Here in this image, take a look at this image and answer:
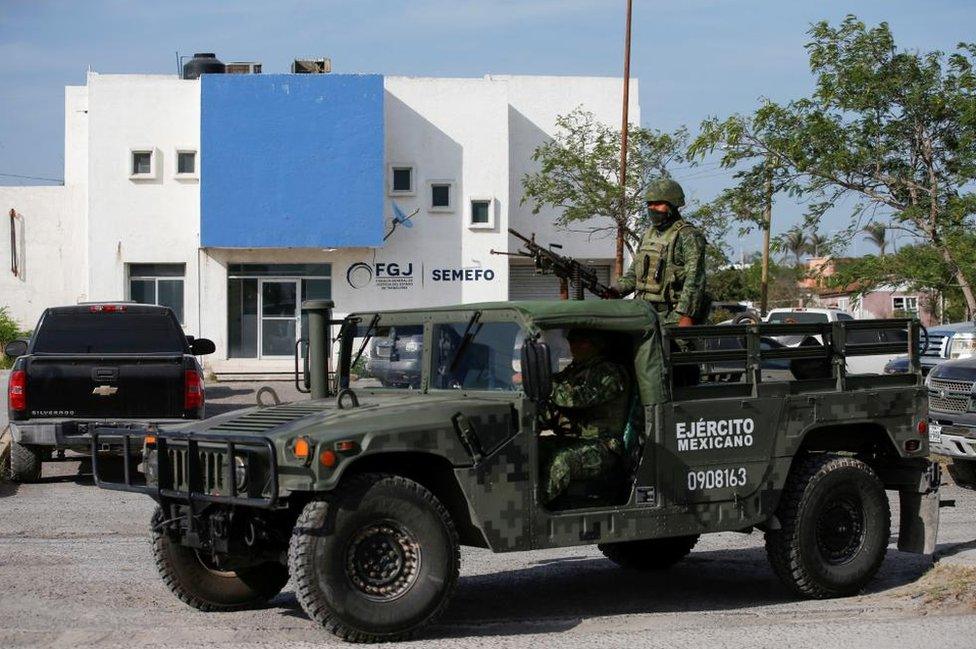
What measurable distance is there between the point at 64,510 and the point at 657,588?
19.8ft

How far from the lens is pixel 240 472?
6.82 metres

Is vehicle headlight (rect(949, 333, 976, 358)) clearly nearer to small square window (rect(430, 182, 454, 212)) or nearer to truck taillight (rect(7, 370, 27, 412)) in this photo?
truck taillight (rect(7, 370, 27, 412))

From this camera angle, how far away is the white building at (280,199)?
35.2 m

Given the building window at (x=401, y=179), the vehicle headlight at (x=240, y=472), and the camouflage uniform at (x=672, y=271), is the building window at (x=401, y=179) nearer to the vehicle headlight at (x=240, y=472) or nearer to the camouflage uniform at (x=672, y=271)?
the camouflage uniform at (x=672, y=271)

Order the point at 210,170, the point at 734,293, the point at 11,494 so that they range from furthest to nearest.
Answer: the point at 734,293
the point at 210,170
the point at 11,494

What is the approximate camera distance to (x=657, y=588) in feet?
29.0

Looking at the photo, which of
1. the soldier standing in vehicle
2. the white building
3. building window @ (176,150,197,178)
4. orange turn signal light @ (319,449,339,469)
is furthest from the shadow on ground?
building window @ (176,150,197,178)

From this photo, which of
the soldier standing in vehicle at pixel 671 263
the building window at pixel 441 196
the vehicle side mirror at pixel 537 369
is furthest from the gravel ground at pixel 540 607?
the building window at pixel 441 196

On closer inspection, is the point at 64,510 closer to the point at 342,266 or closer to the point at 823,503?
the point at 823,503

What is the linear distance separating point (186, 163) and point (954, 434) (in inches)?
1069

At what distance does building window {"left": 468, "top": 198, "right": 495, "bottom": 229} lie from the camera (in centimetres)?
3722

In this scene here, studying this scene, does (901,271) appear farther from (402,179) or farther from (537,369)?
(402,179)

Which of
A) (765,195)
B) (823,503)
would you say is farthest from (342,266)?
(823,503)

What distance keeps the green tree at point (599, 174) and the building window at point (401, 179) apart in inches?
129
